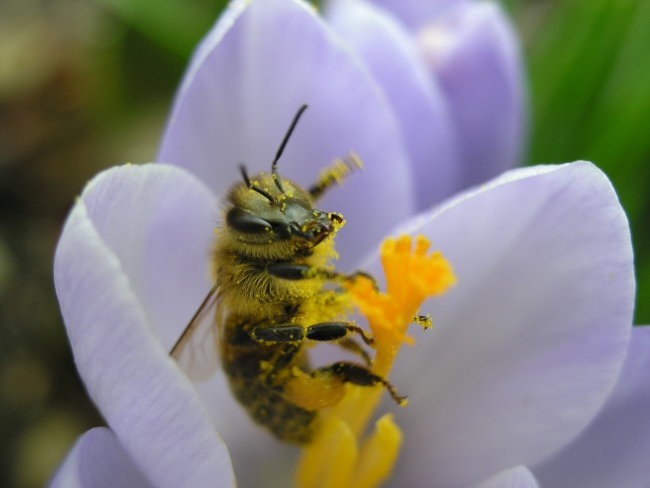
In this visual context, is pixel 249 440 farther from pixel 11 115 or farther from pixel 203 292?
pixel 11 115

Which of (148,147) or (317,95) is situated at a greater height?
(317,95)

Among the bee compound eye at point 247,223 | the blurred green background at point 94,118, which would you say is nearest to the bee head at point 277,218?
the bee compound eye at point 247,223

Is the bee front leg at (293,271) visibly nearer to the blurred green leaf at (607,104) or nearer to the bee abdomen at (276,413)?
the bee abdomen at (276,413)

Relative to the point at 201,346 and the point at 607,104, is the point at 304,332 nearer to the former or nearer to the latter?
the point at 201,346

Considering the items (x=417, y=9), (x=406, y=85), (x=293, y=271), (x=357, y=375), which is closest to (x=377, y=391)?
(x=357, y=375)

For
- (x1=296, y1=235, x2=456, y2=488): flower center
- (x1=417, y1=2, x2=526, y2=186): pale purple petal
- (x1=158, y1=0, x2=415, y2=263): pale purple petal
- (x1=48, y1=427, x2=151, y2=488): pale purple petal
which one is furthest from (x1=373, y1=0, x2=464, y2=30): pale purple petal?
(x1=48, y1=427, x2=151, y2=488): pale purple petal

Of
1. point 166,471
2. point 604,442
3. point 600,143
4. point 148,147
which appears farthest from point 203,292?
point 148,147

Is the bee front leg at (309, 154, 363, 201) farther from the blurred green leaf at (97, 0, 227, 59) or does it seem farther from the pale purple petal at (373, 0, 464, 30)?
the blurred green leaf at (97, 0, 227, 59)
